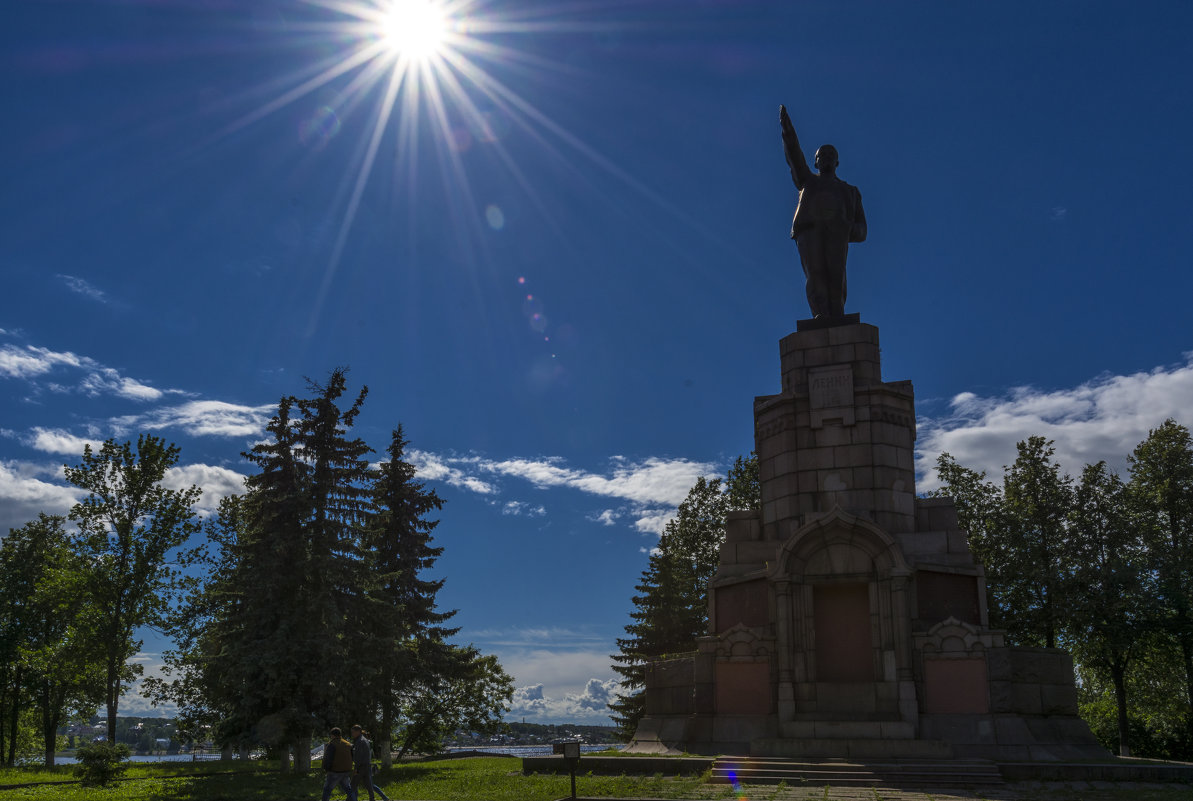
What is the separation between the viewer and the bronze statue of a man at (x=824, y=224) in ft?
71.7

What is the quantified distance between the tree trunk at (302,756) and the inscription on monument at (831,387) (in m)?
15.0

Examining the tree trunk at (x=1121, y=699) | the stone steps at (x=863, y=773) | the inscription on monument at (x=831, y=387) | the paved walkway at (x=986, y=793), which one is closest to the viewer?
the paved walkway at (x=986, y=793)

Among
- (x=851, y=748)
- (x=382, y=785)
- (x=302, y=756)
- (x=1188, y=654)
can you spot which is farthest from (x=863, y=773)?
(x=1188, y=654)

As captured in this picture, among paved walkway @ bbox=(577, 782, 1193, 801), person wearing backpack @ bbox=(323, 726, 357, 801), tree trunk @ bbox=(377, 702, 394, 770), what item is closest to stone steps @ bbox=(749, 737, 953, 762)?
paved walkway @ bbox=(577, 782, 1193, 801)

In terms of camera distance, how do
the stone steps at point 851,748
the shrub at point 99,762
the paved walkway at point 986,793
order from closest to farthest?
the paved walkway at point 986,793, the stone steps at point 851,748, the shrub at point 99,762

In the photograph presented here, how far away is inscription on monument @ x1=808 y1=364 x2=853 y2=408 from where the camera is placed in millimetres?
19844

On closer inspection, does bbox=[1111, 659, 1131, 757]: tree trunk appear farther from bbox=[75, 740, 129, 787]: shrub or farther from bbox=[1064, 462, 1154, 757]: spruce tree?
bbox=[75, 740, 129, 787]: shrub

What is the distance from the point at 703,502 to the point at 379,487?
1612cm

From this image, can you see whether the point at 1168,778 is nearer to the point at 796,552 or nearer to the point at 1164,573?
the point at 796,552

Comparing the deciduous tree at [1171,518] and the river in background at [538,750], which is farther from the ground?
the deciduous tree at [1171,518]

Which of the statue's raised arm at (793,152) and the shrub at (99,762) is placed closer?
the shrub at (99,762)

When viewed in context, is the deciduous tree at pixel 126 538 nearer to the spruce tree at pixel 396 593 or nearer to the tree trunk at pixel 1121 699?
the spruce tree at pixel 396 593

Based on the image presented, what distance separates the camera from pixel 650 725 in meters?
19.2

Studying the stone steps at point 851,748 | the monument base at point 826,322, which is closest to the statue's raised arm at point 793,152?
the monument base at point 826,322
